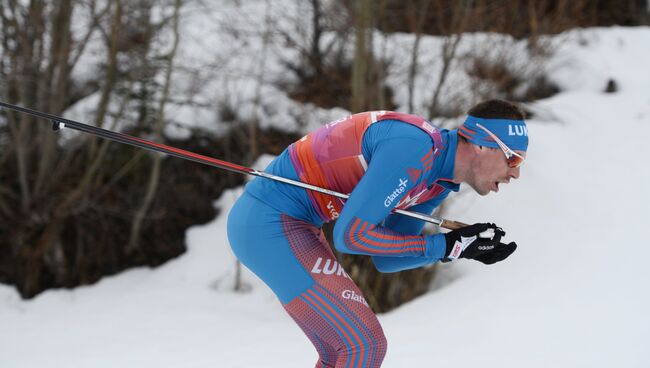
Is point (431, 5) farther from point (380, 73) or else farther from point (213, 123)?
point (213, 123)

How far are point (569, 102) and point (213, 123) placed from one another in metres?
3.84

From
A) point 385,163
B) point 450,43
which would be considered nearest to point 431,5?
point 450,43

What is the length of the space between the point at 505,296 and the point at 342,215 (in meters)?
3.30

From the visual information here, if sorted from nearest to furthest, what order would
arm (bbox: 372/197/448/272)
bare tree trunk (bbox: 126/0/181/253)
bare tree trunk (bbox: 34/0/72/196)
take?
arm (bbox: 372/197/448/272) → bare tree trunk (bbox: 34/0/72/196) → bare tree trunk (bbox: 126/0/181/253)

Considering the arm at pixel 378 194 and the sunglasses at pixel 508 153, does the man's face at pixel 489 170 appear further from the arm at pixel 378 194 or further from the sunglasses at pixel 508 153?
the arm at pixel 378 194

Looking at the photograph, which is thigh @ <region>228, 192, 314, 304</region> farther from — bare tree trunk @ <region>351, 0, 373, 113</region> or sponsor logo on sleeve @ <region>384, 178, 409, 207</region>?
bare tree trunk @ <region>351, 0, 373, 113</region>

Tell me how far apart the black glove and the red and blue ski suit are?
35 mm

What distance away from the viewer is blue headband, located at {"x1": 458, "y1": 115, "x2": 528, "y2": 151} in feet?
7.34

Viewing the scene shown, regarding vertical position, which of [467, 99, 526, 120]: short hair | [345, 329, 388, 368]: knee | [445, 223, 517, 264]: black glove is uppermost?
[467, 99, 526, 120]: short hair

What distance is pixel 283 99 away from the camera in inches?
304

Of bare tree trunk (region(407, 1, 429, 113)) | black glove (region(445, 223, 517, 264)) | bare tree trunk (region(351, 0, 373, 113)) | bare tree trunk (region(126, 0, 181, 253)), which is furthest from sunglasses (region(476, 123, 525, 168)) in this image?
bare tree trunk (region(126, 0, 181, 253))

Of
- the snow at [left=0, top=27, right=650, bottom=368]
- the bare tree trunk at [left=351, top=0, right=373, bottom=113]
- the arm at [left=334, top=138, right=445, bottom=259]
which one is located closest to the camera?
the arm at [left=334, top=138, right=445, bottom=259]

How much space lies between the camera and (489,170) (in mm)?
2262

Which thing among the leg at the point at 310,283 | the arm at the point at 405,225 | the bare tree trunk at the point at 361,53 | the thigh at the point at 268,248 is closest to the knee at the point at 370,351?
the leg at the point at 310,283
